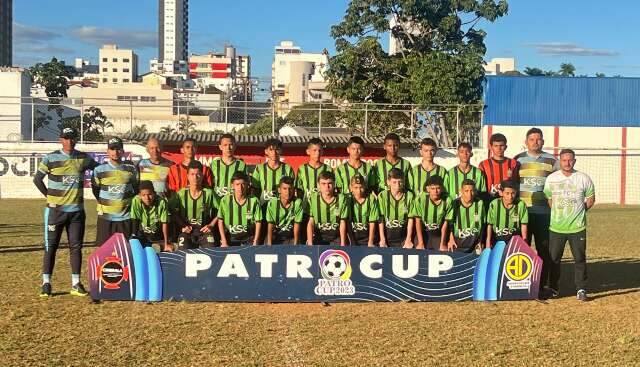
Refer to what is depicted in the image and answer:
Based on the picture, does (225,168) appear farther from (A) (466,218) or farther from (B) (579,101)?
(B) (579,101)

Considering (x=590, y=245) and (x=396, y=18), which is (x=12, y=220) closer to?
(x=590, y=245)

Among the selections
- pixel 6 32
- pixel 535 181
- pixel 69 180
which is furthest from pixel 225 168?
pixel 6 32

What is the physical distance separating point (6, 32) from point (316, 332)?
503ft

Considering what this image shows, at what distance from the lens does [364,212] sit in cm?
Result: 820

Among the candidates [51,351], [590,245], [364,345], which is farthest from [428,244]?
[590,245]

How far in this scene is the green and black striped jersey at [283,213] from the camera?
8164 mm

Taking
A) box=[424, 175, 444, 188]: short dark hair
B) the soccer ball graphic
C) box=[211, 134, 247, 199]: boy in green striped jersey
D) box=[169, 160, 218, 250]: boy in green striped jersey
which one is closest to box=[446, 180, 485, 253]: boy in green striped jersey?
box=[424, 175, 444, 188]: short dark hair

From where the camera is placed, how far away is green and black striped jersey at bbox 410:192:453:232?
8.20m

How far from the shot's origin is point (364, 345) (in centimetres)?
618

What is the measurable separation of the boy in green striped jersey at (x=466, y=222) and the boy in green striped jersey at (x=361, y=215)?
88cm

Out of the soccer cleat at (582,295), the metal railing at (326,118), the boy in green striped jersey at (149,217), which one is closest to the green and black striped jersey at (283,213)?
the boy in green striped jersey at (149,217)

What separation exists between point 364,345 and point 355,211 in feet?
7.64

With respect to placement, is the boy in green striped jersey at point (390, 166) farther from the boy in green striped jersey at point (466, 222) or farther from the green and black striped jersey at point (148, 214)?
the green and black striped jersey at point (148, 214)

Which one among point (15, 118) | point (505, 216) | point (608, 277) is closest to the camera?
point (505, 216)
